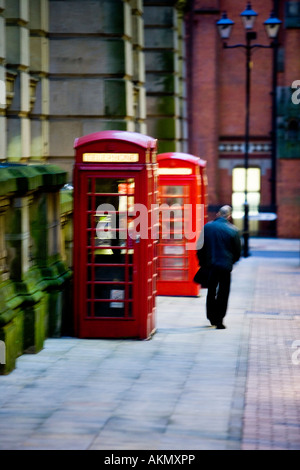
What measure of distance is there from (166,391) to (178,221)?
8.36 m

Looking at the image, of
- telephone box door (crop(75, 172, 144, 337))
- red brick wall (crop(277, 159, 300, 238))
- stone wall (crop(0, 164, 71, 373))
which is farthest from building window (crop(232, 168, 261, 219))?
telephone box door (crop(75, 172, 144, 337))

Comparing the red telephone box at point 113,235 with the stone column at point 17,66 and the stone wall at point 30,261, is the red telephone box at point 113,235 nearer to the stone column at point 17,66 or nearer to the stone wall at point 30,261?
the stone wall at point 30,261

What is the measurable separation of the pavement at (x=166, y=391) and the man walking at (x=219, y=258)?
0.37m

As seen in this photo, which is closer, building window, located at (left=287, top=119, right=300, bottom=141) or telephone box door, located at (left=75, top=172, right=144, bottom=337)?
telephone box door, located at (left=75, top=172, right=144, bottom=337)

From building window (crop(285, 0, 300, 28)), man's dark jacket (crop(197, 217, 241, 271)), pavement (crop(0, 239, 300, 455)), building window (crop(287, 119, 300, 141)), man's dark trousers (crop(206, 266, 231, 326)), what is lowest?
pavement (crop(0, 239, 300, 455))

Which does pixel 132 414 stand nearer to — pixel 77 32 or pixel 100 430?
pixel 100 430

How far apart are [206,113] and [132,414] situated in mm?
30187

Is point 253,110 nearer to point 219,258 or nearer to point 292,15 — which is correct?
point 292,15

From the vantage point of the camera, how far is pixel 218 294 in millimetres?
14992

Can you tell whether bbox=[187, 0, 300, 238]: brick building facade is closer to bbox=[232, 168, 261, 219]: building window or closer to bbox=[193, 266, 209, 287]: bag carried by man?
bbox=[232, 168, 261, 219]: building window

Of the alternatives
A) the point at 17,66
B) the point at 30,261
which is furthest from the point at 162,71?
the point at 30,261

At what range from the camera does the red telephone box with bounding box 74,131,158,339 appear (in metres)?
13.3

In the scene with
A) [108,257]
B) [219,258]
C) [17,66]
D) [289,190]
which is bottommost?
[219,258]

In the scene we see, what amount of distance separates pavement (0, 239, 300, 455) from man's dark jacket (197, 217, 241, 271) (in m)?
1.02
